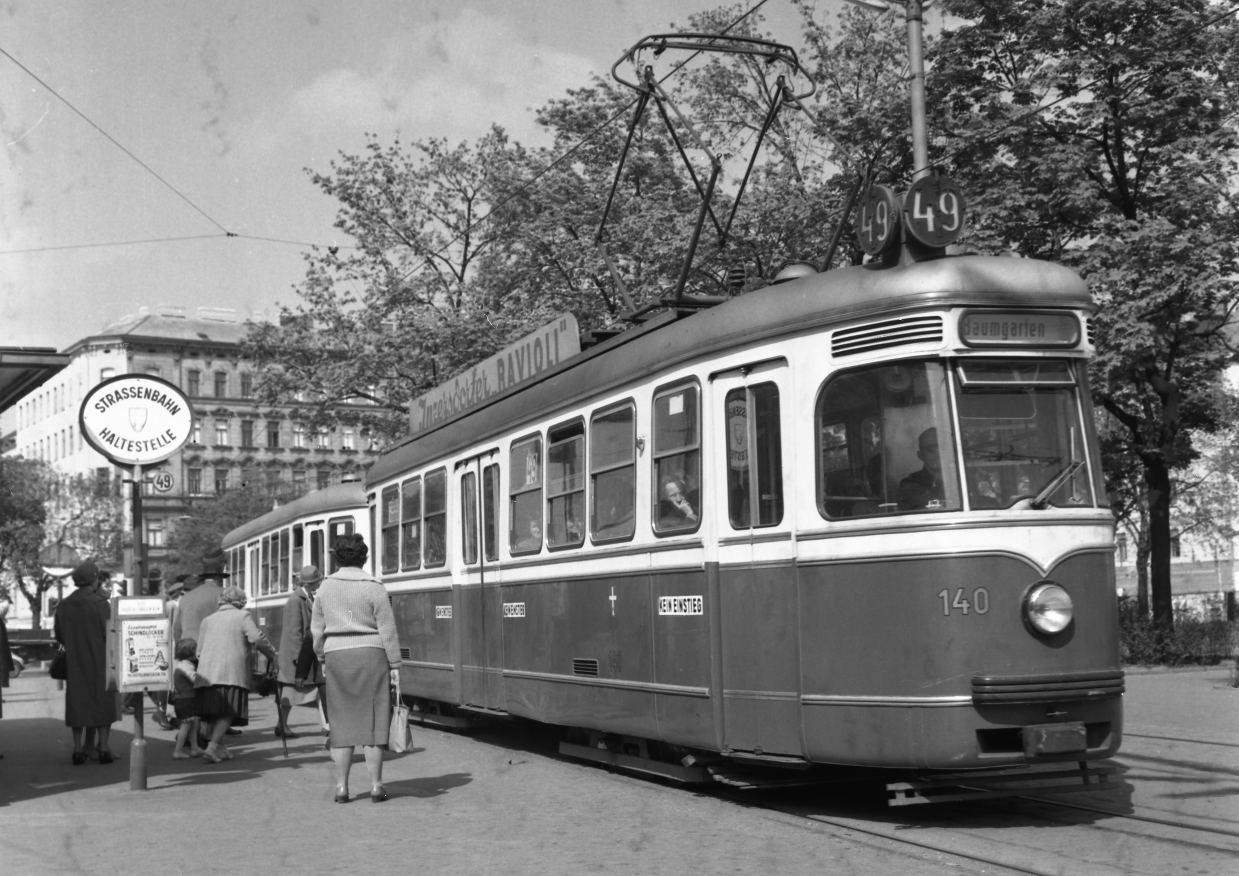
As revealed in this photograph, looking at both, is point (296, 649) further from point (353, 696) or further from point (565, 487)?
point (353, 696)

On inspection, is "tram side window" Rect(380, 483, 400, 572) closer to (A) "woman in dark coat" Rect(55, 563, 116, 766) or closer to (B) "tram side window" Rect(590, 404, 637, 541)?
(A) "woman in dark coat" Rect(55, 563, 116, 766)

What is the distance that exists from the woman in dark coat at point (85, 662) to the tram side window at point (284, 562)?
10270 mm

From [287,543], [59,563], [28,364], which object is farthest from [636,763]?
[59,563]

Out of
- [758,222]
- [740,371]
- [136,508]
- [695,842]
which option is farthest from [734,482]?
[758,222]

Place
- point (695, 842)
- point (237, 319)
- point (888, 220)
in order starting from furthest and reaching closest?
point (237, 319) → point (888, 220) → point (695, 842)

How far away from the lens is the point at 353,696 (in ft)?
33.7

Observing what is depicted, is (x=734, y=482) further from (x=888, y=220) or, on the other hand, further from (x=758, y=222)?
(x=758, y=222)

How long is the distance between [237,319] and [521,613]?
8437cm

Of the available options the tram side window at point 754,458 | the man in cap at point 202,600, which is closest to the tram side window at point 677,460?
the tram side window at point 754,458

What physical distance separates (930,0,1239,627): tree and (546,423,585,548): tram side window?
12580 mm

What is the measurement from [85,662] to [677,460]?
647 cm

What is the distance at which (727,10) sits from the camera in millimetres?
33125

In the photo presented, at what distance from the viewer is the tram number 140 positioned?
848cm

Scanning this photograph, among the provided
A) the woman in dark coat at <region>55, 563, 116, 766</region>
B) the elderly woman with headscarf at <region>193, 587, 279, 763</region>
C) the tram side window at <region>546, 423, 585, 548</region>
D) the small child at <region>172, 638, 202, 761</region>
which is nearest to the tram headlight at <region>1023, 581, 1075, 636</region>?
the tram side window at <region>546, 423, 585, 548</region>
